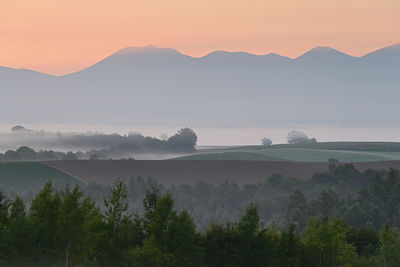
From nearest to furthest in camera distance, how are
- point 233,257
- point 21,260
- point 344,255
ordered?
point 21,260
point 233,257
point 344,255

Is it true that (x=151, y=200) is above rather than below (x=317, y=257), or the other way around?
above

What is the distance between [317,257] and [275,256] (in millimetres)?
9491

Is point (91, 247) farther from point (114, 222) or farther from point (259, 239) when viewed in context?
point (259, 239)

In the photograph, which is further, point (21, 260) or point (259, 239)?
point (259, 239)

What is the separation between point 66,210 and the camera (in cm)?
11069

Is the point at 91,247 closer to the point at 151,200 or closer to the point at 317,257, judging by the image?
the point at 151,200

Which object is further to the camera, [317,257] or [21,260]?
[317,257]

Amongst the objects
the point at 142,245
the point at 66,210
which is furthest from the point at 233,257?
the point at 66,210

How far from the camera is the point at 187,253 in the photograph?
110625 millimetres

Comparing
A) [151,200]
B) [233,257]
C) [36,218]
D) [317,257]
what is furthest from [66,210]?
[317,257]

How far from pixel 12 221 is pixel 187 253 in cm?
2100

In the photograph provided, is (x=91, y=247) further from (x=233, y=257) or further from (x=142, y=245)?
(x=233, y=257)

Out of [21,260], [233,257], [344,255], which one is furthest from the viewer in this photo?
[344,255]

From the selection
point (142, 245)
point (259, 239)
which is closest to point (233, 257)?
point (259, 239)
